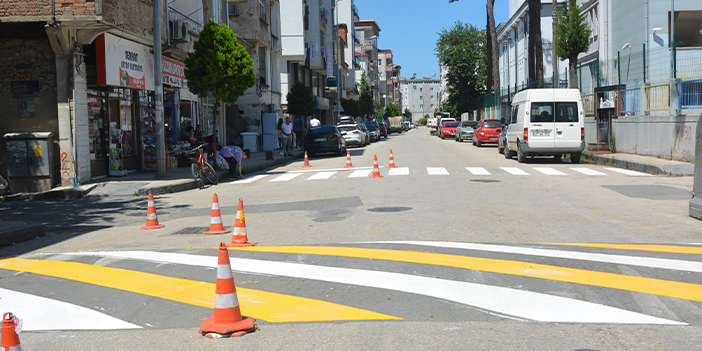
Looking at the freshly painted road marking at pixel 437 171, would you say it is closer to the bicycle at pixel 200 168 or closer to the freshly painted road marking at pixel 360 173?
the freshly painted road marking at pixel 360 173

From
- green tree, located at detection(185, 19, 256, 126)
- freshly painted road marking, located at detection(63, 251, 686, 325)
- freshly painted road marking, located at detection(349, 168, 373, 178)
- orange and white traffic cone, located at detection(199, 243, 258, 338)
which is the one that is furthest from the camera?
green tree, located at detection(185, 19, 256, 126)

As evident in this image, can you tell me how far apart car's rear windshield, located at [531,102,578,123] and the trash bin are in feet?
49.5

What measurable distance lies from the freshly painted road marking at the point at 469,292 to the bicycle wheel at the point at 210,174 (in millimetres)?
9792

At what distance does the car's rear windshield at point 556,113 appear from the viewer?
68.0 feet

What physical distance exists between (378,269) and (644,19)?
3107 centimetres

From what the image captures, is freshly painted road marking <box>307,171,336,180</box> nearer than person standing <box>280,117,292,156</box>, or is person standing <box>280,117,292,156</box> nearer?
freshly painted road marking <box>307,171,336,180</box>

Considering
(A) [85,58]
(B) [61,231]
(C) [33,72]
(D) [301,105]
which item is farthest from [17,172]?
(D) [301,105]

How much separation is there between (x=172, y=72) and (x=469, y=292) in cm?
1895

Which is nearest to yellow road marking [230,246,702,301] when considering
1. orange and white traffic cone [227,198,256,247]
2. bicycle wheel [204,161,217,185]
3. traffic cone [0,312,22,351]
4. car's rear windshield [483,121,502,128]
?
orange and white traffic cone [227,198,256,247]

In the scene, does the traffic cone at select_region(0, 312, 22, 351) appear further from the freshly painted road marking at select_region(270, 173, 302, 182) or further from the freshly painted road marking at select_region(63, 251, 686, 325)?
the freshly painted road marking at select_region(270, 173, 302, 182)

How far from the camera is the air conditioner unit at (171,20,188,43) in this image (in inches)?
805

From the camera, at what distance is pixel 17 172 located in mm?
15102

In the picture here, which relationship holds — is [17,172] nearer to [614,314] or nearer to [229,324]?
[229,324]

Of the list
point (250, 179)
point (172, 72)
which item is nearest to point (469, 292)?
point (250, 179)
